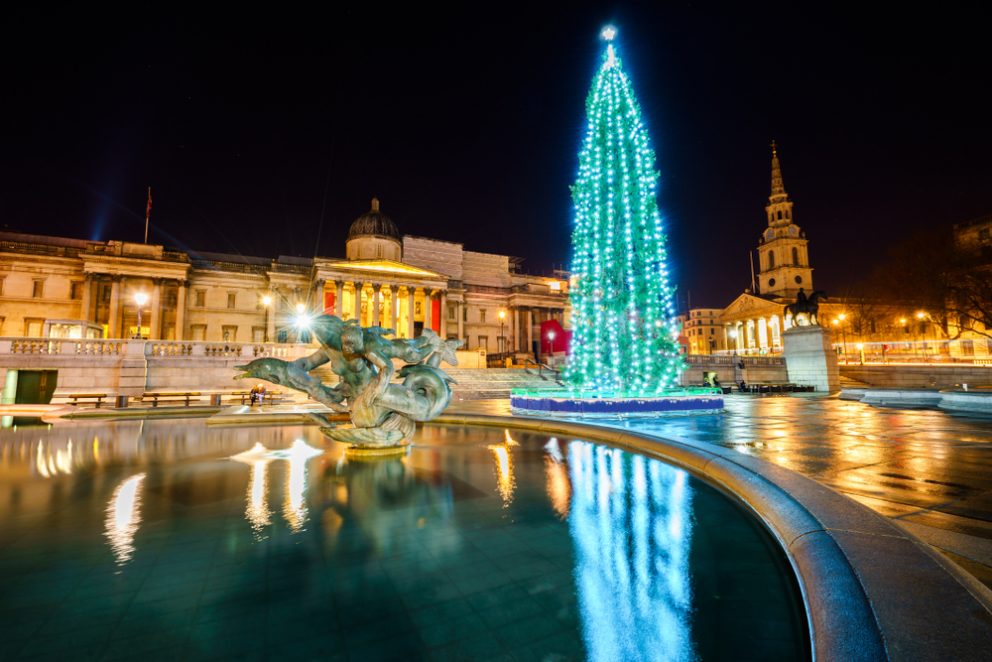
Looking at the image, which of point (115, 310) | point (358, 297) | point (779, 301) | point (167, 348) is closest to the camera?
point (167, 348)

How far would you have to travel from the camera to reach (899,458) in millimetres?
6352

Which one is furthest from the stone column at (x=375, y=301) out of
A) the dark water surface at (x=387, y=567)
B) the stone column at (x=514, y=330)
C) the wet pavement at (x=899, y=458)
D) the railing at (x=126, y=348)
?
the dark water surface at (x=387, y=567)

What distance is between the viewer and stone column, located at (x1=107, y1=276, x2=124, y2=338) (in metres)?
39.8

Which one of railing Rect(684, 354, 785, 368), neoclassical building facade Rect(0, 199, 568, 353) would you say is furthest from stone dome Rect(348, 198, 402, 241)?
railing Rect(684, 354, 785, 368)

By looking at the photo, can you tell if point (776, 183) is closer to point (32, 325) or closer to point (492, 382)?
point (492, 382)

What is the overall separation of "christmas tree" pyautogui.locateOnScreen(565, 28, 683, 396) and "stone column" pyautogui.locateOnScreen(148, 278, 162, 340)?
43778 mm

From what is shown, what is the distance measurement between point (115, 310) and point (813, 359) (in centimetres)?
5774

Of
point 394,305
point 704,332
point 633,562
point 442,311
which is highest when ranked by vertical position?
point 704,332

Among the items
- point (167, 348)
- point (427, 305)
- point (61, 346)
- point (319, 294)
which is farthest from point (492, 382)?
point (319, 294)

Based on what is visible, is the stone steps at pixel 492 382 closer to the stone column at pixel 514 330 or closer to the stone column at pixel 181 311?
the stone column at pixel 514 330

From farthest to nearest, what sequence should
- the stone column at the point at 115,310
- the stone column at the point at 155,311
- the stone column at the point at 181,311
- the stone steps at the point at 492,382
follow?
the stone column at the point at 181,311, the stone column at the point at 155,311, the stone column at the point at 115,310, the stone steps at the point at 492,382

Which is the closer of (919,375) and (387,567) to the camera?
(387,567)

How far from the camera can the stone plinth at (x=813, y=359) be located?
85.6ft

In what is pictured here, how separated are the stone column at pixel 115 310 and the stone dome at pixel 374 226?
22629mm
